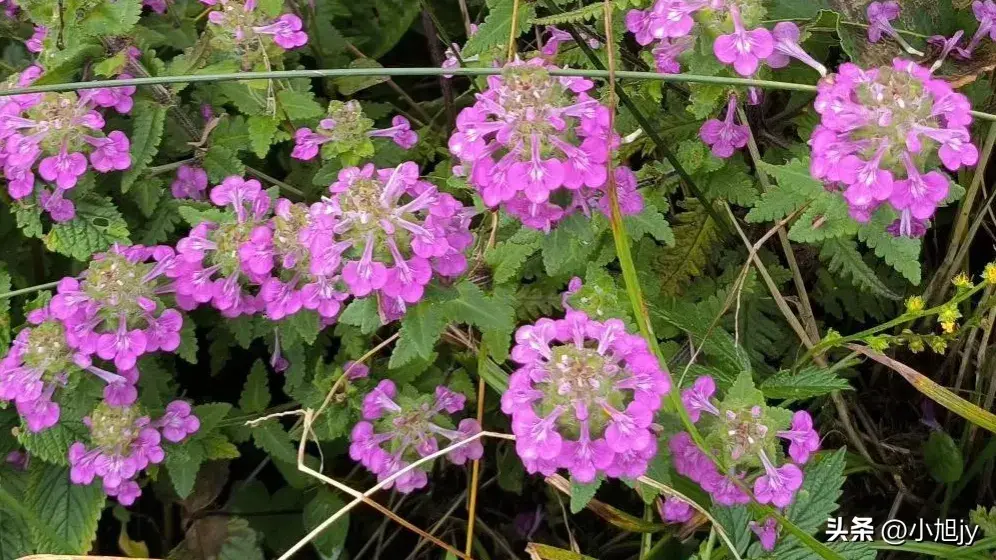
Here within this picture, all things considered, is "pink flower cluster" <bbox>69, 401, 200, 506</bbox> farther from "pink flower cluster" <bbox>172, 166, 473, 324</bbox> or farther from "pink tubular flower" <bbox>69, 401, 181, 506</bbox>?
"pink flower cluster" <bbox>172, 166, 473, 324</bbox>

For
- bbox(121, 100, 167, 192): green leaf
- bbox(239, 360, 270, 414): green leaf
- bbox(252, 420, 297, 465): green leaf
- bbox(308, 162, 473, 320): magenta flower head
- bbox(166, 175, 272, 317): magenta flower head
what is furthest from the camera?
bbox(239, 360, 270, 414): green leaf

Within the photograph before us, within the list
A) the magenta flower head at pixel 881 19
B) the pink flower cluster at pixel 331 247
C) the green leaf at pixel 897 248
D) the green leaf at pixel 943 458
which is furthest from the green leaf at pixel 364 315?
the green leaf at pixel 943 458

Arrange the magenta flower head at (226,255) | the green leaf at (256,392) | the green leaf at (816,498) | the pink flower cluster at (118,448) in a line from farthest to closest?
the green leaf at (256,392)
the pink flower cluster at (118,448)
the magenta flower head at (226,255)
the green leaf at (816,498)

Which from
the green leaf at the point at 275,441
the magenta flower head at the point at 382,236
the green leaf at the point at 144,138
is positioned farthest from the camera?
the green leaf at the point at 275,441

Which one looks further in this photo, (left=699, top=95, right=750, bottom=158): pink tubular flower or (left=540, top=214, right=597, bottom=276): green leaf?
(left=699, top=95, right=750, bottom=158): pink tubular flower

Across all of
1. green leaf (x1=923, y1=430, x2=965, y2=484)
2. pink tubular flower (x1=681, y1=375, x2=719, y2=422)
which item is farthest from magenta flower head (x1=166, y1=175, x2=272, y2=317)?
green leaf (x1=923, y1=430, x2=965, y2=484)

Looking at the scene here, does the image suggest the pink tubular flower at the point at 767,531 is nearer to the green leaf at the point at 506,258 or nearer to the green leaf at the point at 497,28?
the green leaf at the point at 506,258

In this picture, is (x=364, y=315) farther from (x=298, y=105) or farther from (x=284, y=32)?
(x=284, y=32)
